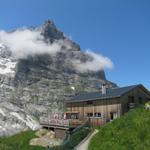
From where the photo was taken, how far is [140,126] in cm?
4188

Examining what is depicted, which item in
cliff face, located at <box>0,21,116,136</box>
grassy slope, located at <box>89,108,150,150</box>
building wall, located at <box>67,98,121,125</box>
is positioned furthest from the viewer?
cliff face, located at <box>0,21,116,136</box>

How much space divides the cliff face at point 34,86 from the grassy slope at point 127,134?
291 ft

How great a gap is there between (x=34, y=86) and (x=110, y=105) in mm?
117371

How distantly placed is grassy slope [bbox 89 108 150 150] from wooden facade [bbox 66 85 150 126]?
17.8 ft

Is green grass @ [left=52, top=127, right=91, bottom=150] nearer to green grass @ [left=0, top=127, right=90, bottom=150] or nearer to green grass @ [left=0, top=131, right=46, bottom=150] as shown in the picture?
green grass @ [left=0, top=127, right=90, bottom=150]

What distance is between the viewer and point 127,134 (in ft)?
133

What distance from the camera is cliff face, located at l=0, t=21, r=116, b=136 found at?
138 metres

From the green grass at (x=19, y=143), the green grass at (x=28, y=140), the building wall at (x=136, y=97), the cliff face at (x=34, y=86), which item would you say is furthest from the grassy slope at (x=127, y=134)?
the cliff face at (x=34, y=86)

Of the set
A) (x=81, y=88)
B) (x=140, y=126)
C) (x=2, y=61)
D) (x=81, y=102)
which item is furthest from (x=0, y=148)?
(x=2, y=61)

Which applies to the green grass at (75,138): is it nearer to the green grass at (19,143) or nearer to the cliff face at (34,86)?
the green grass at (19,143)

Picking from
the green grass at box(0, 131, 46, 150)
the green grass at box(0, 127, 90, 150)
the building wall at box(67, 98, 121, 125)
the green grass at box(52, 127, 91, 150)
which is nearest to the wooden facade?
the building wall at box(67, 98, 121, 125)

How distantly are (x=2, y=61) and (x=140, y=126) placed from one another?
538 feet

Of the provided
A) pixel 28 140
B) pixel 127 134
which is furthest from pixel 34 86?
pixel 127 134

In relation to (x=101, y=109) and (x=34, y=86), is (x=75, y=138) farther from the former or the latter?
(x=34, y=86)
